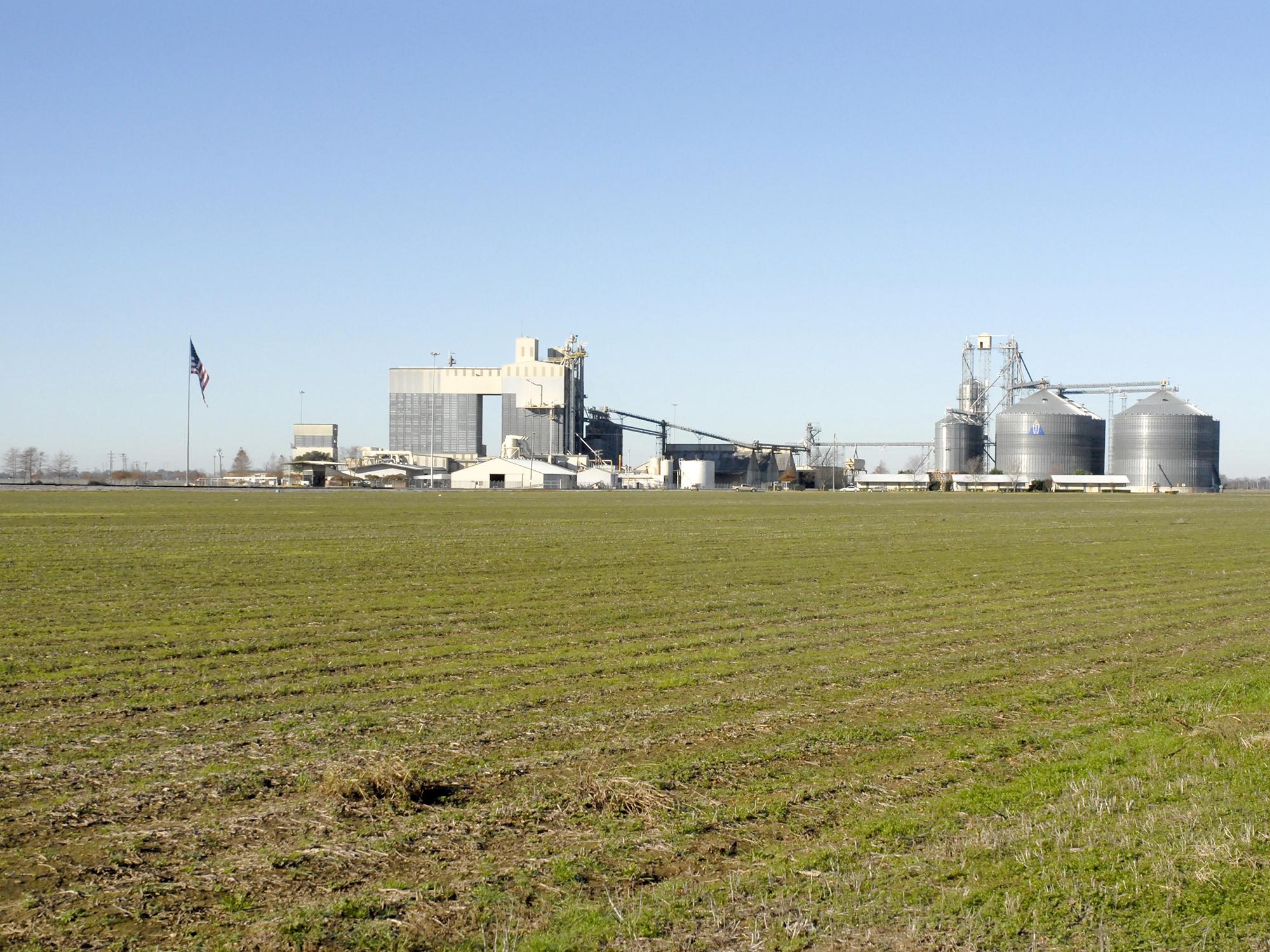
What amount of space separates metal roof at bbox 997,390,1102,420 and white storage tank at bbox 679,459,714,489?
39.5 m

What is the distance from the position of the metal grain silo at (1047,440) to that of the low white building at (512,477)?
57434mm

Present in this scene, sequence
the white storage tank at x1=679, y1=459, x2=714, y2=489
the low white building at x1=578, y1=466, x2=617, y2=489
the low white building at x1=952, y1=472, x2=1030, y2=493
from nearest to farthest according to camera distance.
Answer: the low white building at x1=578, y1=466, x2=617, y2=489, the low white building at x1=952, y1=472, x2=1030, y2=493, the white storage tank at x1=679, y1=459, x2=714, y2=489

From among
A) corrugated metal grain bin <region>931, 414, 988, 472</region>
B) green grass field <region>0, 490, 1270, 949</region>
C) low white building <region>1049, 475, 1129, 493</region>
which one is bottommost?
green grass field <region>0, 490, 1270, 949</region>

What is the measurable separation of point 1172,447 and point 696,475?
6010 centimetres

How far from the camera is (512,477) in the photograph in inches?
5497

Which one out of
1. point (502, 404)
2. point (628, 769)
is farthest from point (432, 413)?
point (628, 769)

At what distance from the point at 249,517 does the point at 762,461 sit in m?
135

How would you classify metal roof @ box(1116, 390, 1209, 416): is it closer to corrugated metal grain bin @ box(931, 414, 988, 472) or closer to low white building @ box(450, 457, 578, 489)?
corrugated metal grain bin @ box(931, 414, 988, 472)

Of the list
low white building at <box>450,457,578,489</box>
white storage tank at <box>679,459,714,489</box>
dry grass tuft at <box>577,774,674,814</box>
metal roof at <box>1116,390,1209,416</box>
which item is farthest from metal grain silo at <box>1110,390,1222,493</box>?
dry grass tuft at <box>577,774,674,814</box>

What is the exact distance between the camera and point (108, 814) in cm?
799

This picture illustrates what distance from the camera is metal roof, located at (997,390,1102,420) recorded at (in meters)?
158

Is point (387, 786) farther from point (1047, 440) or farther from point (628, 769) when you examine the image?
point (1047, 440)

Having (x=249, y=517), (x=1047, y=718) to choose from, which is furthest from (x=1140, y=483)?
(x=1047, y=718)

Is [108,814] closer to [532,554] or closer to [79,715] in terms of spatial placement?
[79,715]
